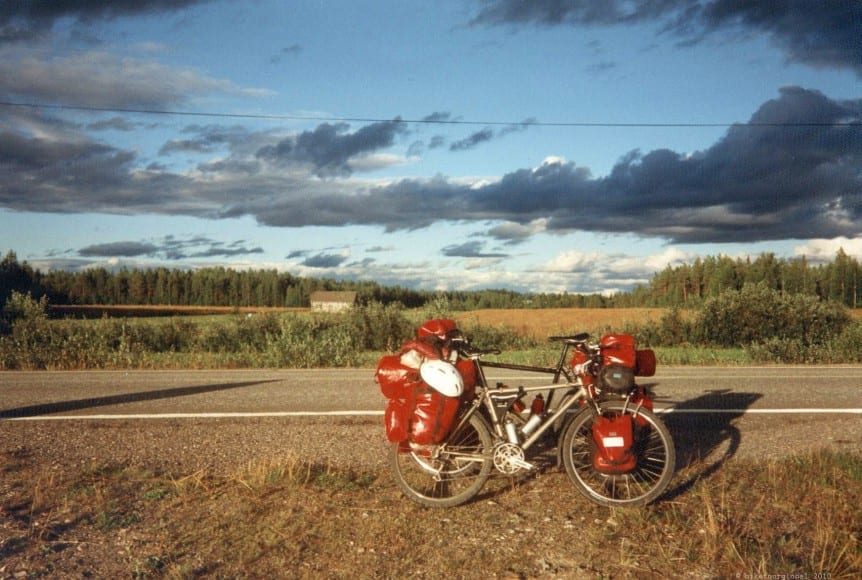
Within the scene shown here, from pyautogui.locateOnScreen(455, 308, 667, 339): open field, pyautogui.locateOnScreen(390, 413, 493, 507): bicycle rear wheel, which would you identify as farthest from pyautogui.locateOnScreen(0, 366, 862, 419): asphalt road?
pyautogui.locateOnScreen(455, 308, 667, 339): open field

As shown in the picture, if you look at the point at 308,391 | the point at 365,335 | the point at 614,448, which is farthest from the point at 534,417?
the point at 365,335

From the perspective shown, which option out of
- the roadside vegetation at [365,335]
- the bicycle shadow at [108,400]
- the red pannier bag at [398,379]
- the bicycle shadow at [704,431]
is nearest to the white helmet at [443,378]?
the red pannier bag at [398,379]

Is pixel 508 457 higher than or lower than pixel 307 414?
higher

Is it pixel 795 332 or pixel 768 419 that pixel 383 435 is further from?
pixel 795 332

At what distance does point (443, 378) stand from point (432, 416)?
0.31 metres

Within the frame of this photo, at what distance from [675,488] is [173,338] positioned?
74.0 feet

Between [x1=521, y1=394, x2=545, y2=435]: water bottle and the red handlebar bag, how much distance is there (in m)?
0.50

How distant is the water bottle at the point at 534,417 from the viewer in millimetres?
5727

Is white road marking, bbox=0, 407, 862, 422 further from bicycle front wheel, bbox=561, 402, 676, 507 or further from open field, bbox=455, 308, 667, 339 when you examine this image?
open field, bbox=455, 308, 667, 339

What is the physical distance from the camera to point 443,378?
540 centimetres

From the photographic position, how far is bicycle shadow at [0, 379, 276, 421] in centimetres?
1005

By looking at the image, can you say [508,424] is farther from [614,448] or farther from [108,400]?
[108,400]

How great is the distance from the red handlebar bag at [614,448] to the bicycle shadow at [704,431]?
541mm

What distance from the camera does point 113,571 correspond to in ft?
14.4
